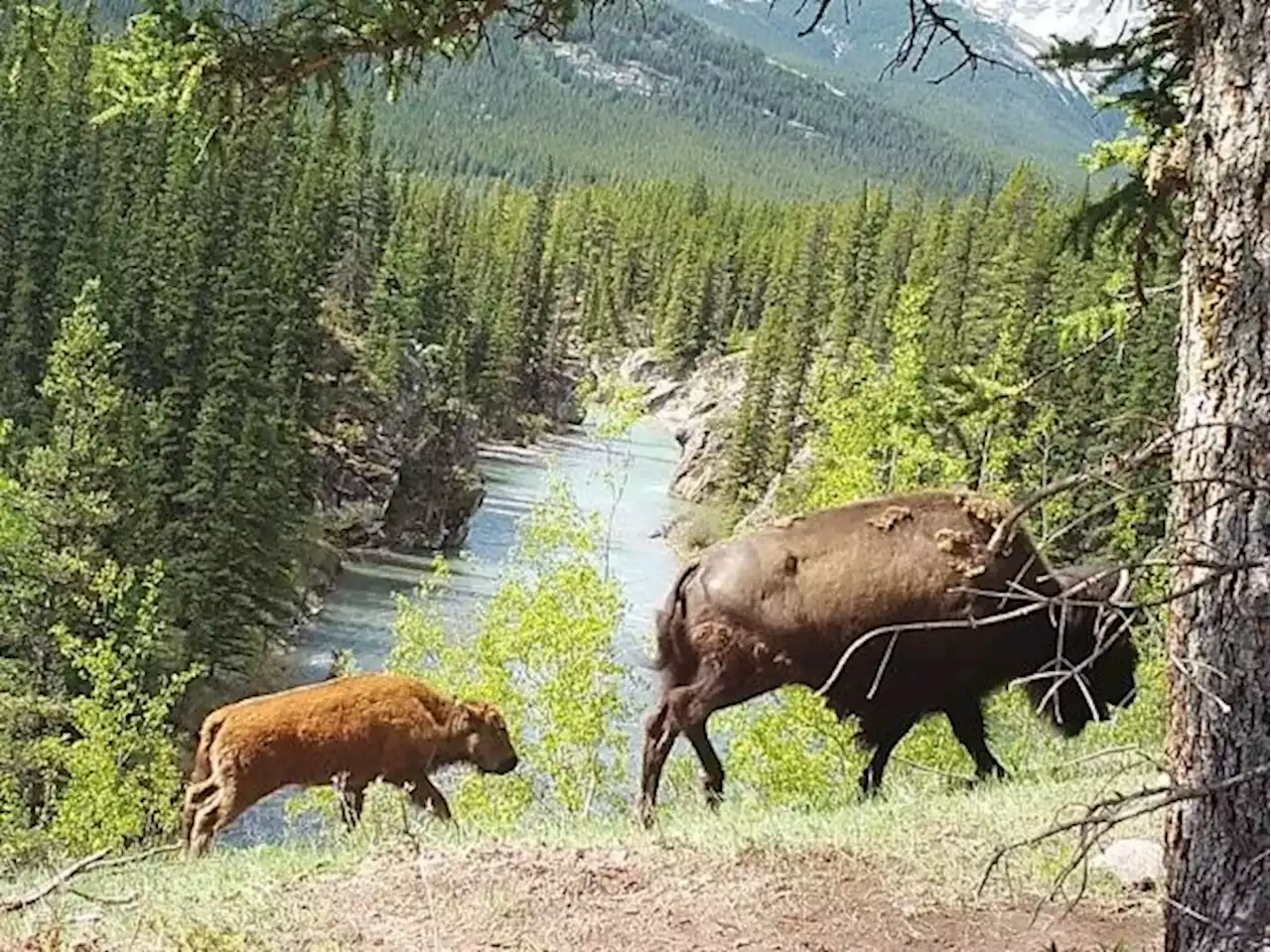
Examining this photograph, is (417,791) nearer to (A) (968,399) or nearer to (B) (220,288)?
(A) (968,399)

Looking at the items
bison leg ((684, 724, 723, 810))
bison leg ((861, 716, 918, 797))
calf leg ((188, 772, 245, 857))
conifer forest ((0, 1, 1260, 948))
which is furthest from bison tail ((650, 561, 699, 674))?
calf leg ((188, 772, 245, 857))

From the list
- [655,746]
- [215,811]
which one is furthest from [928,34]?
[215,811]

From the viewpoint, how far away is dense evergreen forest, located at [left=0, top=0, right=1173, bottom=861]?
22.2 meters

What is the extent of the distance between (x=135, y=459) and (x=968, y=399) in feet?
116

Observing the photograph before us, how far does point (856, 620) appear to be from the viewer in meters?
8.87

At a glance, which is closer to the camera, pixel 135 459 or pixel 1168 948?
pixel 1168 948

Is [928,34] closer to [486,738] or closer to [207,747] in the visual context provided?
[486,738]

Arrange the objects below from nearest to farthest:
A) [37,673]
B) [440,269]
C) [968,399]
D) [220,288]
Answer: [968,399] < [37,673] < [220,288] < [440,269]

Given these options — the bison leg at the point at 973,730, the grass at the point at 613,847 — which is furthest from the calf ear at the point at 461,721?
the bison leg at the point at 973,730

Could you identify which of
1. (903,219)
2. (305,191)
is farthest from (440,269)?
(903,219)

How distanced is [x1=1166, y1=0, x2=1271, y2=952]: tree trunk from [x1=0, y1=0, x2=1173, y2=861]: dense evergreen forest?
0.23 meters

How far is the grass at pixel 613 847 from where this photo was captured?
219 inches

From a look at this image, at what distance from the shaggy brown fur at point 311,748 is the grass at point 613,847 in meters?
1.19

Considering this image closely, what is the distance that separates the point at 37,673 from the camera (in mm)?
28188
